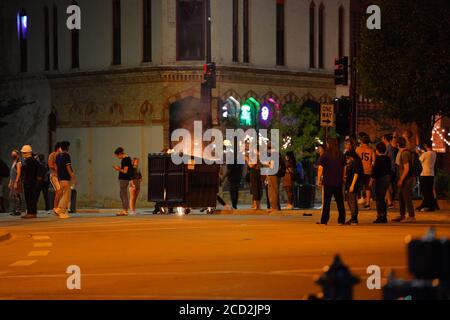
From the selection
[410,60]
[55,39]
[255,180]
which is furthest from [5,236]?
[55,39]

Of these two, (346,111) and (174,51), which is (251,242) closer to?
(346,111)

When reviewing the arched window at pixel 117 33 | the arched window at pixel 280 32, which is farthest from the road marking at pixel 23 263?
the arched window at pixel 280 32

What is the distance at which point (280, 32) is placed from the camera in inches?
1818

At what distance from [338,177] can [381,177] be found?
1176 millimetres

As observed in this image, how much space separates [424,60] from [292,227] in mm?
13058

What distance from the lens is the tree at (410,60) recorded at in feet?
117

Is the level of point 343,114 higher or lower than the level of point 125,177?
Answer: higher

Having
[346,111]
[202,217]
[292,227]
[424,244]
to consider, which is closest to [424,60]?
[346,111]

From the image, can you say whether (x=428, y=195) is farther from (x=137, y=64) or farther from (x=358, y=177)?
(x=137, y=64)

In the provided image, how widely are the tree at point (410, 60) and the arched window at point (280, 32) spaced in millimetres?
8857

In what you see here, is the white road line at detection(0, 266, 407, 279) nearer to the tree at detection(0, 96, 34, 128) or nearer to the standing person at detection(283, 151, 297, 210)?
the standing person at detection(283, 151, 297, 210)

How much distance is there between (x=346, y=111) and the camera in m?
31.2

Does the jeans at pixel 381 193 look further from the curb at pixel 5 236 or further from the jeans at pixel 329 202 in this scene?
the curb at pixel 5 236

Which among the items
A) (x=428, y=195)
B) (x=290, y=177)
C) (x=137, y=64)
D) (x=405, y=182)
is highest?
(x=137, y=64)
